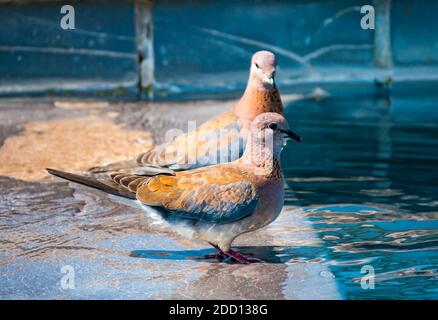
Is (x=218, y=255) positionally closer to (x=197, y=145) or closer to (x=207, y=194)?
(x=207, y=194)

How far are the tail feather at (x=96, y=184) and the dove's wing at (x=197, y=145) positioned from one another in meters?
Result: 1.09

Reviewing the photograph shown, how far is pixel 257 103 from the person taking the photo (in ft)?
20.7

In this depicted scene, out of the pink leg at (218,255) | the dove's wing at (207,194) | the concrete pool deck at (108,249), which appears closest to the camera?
the concrete pool deck at (108,249)

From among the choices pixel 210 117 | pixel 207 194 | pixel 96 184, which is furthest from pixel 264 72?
pixel 210 117

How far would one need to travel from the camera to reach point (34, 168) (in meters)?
7.55

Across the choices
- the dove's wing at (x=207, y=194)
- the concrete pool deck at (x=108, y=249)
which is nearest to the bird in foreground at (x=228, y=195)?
the dove's wing at (x=207, y=194)

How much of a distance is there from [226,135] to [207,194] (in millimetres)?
1305

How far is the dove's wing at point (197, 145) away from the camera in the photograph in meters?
6.19

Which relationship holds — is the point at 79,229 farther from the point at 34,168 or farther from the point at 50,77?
the point at 50,77

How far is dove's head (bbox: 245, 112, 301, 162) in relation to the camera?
193 inches

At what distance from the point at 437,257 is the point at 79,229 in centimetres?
223

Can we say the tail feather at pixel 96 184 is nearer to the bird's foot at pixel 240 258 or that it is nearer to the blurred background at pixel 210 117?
the blurred background at pixel 210 117

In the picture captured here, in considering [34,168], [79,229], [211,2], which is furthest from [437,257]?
[211,2]

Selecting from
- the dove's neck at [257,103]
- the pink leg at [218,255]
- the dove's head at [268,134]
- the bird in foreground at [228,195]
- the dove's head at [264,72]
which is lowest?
the pink leg at [218,255]
